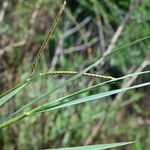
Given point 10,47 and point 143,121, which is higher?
point 10,47

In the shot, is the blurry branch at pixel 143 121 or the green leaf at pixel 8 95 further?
the blurry branch at pixel 143 121

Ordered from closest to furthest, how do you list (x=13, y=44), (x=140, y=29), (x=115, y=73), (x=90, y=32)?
(x=140, y=29), (x=13, y=44), (x=90, y=32), (x=115, y=73)

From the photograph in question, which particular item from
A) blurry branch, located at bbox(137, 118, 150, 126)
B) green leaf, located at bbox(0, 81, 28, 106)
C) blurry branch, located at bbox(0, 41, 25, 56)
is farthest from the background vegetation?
green leaf, located at bbox(0, 81, 28, 106)

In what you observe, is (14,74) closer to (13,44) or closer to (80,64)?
(13,44)

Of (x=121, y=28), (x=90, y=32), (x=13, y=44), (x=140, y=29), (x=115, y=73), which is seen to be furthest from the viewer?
(x=115, y=73)

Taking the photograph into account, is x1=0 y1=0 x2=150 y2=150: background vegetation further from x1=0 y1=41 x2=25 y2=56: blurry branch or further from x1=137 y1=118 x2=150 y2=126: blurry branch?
x1=137 y1=118 x2=150 y2=126: blurry branch

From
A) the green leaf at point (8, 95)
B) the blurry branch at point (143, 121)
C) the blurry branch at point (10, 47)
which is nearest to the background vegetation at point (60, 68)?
the blurry branch at point (10, 47)

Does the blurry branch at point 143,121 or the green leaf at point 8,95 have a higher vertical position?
the blurry branch at point 143,121

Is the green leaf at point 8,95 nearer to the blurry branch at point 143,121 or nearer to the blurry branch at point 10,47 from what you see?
the blurry branch at point 10,47

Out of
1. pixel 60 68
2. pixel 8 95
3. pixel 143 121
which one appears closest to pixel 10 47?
pixel 60 68

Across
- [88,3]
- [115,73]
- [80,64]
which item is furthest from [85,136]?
[115,73]

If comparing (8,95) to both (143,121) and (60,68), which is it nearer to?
(60,68)
